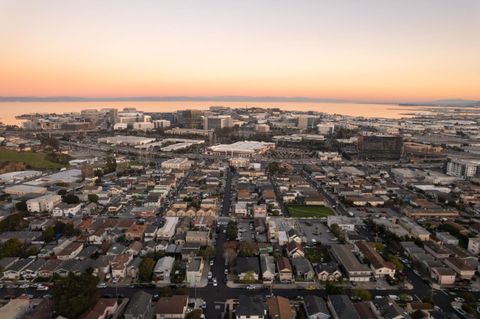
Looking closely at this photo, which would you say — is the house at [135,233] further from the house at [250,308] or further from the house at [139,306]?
the house at [250,308]

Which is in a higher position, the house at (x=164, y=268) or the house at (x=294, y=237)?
the house at (x=294, y=237)

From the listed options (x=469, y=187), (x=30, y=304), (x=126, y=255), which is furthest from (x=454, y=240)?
(x=30, y=304)

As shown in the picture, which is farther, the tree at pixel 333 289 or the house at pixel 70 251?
the house at pixel 70 251

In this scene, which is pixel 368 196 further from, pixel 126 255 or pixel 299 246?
pixel 126 255

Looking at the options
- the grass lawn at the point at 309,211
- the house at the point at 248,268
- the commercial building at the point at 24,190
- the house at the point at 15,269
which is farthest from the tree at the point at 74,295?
the commercial building at the point at 24,190

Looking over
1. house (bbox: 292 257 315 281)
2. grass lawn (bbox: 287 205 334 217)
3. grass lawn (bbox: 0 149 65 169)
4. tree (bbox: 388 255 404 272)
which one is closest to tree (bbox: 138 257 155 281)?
house (bbox: 292 257 315 281)
